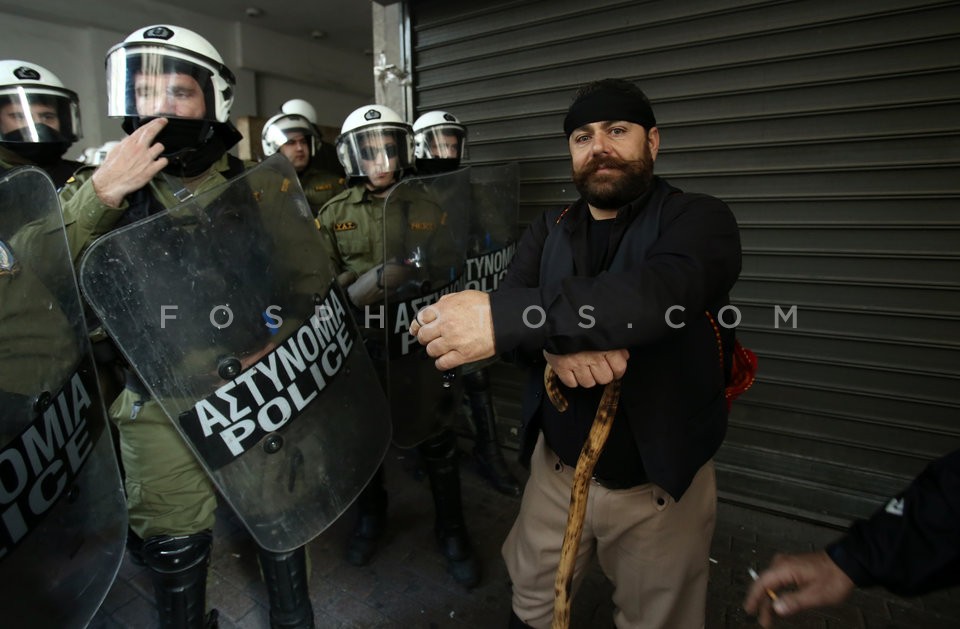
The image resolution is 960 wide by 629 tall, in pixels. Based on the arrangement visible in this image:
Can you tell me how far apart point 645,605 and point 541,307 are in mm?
1089

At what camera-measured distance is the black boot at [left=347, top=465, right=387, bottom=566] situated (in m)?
2.76

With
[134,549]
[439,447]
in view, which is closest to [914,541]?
[439,447]

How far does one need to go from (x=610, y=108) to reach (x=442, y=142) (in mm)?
2229

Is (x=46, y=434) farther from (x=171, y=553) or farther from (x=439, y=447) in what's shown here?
(x=439, y=447)

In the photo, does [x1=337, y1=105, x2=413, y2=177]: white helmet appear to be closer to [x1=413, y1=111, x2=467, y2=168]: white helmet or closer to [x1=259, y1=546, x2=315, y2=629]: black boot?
[x1=413, y1=111, x2=467, y2=168]: white helmet

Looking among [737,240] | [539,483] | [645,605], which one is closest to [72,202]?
[539,483]

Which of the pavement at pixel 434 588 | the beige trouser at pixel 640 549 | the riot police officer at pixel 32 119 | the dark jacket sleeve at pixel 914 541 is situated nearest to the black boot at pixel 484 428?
the pavement at pixel 434 588

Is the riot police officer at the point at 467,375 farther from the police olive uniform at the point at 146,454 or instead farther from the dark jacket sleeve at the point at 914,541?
the dark jacket sleeve at the point at 914,541

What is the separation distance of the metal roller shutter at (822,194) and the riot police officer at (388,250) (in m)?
1.47

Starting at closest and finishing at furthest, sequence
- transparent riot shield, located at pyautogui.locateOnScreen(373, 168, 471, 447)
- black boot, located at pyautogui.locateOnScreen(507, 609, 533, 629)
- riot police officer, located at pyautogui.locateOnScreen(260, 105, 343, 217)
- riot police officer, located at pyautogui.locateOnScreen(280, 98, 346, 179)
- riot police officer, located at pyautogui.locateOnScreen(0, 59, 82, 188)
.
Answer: black boot, located at pyautogui.locateOnScreen(507, 609, 533, 629) → transparent riot shield, located at pyautogui.locateOnScreen(373, 168, 471, 447) → riot police officer, located at pyautogui.locateOnScreen(0, 59, 82, 188) → riot police officer, located at pyautogui.locateOnScreen(260, 105, 343, 217) → riot police officer, located at pyautogui.locateOnScreen(280, 98, 346, 179)

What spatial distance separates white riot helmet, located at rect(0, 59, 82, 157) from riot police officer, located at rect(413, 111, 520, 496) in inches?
81.9

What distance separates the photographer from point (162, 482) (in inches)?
68.9

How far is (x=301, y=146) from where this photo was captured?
4641 millimetres

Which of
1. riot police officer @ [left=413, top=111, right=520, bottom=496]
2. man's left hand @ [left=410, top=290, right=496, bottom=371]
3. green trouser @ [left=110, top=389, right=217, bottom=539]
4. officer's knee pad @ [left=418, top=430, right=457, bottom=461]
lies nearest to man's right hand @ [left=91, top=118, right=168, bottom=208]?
green trouser @ [left=110, top=389, right=217, bottom=539]
